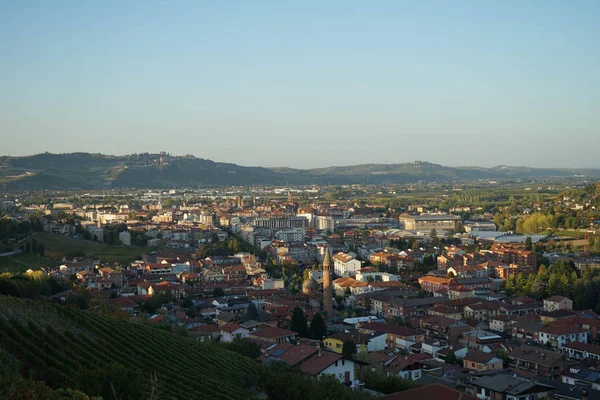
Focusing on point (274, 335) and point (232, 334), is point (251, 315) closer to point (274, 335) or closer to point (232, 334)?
point (232, 334)

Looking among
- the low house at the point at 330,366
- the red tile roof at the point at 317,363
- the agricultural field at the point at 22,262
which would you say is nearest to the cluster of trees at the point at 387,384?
the low house at the point at 330,366

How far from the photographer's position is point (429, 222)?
4862cm

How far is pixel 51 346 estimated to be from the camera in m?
10.5

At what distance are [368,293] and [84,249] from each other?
645 inches

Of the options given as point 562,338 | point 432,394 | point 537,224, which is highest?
point 432,394

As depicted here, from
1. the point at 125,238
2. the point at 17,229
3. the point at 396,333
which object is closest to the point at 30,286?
the point at 396,333

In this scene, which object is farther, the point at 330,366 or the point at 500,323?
the point at 500,323

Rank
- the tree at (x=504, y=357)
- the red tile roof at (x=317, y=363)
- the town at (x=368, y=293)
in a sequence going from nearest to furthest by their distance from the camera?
1. the red tile roof at (x=317, y=363)
2. the town at (x=368, y=293)
3. the tree at (x=504, y=357)

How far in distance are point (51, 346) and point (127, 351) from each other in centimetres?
179

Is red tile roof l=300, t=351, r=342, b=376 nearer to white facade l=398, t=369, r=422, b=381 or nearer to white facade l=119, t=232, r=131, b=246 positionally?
white facade l=398, t=369, r=422, b=381

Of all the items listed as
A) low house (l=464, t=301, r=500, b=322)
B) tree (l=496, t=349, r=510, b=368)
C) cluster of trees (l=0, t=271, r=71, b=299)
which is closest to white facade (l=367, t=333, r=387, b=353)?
tree (l=496, t=349, r=510, b=368)

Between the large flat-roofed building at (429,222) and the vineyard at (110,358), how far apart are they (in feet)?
115

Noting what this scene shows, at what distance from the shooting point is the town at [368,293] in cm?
1405

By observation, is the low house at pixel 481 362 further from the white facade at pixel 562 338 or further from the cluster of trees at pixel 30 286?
the cluster of trees at pixel 30 286
